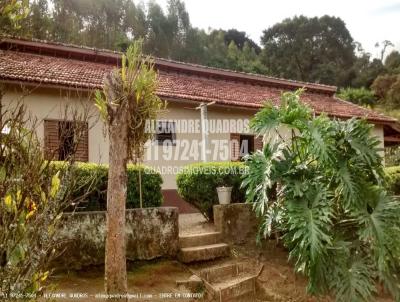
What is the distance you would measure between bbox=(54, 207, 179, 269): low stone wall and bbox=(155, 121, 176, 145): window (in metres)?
5.14

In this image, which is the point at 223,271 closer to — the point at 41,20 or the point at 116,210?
the point at 116,210

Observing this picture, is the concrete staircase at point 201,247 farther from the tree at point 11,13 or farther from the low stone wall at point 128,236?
the tree at point 11,13

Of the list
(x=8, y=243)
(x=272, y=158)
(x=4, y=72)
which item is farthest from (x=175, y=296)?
(x=4, y=72)

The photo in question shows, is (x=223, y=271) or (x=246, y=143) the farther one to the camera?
(x=246, y=143)

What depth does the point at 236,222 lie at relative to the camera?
7.11 metres

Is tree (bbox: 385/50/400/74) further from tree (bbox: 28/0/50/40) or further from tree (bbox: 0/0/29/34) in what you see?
tree (bbox: 0/0/29/34)

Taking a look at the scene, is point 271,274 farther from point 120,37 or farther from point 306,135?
point 120,37

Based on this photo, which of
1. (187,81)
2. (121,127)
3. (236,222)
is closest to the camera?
(121,127)

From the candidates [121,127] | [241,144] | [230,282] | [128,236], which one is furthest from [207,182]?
[241,144]

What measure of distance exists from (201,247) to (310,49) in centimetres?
3278

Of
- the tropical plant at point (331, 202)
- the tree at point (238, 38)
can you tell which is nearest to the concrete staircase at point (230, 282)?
the tropical plant at point (331, 202)

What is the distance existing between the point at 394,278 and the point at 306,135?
6.38ft

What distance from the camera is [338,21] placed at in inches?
1508

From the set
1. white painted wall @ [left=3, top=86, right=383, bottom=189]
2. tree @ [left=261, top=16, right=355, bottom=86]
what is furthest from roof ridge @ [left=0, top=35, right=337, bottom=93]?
tree @ [left=261, top=16, right=355, bottom=86]
